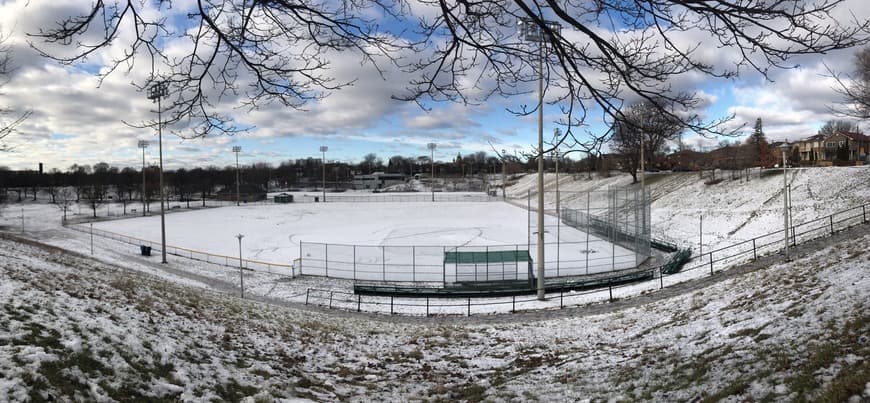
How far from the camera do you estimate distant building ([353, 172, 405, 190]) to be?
15100cm

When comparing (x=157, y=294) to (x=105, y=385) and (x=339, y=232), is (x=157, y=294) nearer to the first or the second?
(x=105, y=385)

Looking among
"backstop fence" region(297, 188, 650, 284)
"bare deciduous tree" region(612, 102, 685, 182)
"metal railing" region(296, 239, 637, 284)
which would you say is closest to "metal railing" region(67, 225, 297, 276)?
"metal railing" region(296, 239, 637, 284)

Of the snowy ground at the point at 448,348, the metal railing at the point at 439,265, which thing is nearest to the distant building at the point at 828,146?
the metal railing at the point at 439,265

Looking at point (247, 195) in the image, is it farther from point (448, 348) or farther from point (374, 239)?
point (448, 348)

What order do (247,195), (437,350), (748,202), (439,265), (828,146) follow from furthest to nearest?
1. (247,195)
2. (828,146)
3. (748,202)
4. (439,265)
5. (437,350)

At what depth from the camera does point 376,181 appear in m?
149

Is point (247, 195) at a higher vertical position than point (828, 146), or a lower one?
lower

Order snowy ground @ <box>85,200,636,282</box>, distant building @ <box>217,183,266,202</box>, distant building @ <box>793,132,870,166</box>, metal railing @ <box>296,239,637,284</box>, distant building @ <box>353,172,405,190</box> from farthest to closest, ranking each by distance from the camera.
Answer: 1. distant building @ <box>353,172,405,190</box>
2. distant building @ <box>217,183,266,202</box>
3. distant building @ <box>793,132,870,166</box>
4. snowy ground @ <box>85,200,636,282</box>
5. metal railing @ <box>296,239,637,284</box>

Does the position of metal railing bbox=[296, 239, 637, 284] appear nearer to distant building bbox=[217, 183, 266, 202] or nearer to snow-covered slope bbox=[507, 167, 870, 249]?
snow-covered slope bbox=[507, 167, 870, 249]

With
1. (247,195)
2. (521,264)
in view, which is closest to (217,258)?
(521,264)

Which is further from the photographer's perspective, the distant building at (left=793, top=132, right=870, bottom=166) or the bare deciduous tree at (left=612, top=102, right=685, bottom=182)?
the distant building at (left=793, top=132, right=870, bottom=166)

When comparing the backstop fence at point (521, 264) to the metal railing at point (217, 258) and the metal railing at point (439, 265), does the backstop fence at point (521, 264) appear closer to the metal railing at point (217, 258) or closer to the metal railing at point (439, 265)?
the metal railing at point (439, 265)

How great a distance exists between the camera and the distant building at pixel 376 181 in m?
151

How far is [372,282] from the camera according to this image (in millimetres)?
24609
